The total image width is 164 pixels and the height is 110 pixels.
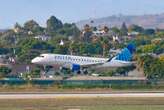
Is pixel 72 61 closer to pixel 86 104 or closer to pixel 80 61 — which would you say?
pixel 80 61

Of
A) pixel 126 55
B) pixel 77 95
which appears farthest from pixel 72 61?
pixel 77 95

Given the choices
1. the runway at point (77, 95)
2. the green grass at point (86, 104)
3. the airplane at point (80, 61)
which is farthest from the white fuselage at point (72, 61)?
the green grass at point (86, 104)

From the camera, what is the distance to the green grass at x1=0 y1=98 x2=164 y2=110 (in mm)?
46281

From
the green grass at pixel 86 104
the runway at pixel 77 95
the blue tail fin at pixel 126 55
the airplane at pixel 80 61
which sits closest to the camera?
the green grass at pixel 86 104

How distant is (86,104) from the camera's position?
49.1m

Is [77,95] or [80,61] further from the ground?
[80,61]

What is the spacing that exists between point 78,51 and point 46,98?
111 m

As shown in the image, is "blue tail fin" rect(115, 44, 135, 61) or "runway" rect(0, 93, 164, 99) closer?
"runway" rect(0, 93, 164, 99)

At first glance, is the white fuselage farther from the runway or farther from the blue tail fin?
the runway

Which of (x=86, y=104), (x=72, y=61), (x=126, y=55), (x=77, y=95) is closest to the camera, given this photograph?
(x=86, y=104)

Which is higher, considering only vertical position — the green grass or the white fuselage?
the white fuselage

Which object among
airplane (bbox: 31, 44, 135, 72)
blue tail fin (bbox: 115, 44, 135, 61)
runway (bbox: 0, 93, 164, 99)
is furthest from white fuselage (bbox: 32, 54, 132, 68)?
runway (bbox: 0, 93, 164, 99)

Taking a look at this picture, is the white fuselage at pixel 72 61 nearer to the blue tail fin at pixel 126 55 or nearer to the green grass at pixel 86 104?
the blue tail fin at pixel 126 55

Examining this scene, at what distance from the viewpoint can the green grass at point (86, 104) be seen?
152 ft
